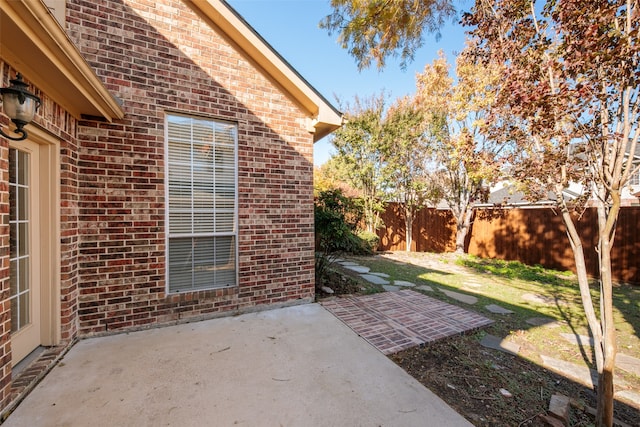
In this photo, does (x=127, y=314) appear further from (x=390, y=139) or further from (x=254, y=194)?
(x=390, y=139)

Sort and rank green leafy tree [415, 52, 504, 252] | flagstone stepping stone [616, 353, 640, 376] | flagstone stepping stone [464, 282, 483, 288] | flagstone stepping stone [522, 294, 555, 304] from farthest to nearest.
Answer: green leafy tree [415, 52, 504, 252] → flagstone stepping stone [464, 282, 483, 288] → flagstone stepping stone [522, 294, 555, 304] → flagstone stepping stone [616, 353, 640, 376]

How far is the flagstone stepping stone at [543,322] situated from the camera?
4240 millimetres

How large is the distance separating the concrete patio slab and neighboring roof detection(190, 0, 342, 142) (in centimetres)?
346

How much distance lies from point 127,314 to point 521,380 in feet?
15.3

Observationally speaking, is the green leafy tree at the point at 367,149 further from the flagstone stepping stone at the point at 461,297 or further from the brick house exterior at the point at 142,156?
the brick house exterior at the point at 142,156

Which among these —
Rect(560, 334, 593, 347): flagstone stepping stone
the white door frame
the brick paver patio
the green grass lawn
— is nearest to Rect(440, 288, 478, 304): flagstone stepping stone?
the green grass lawn

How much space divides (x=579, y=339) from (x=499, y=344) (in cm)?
132

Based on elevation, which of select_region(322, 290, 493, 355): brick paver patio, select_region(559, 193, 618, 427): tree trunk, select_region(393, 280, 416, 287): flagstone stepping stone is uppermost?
select_region(559, 193, 618, 427): tree trunk

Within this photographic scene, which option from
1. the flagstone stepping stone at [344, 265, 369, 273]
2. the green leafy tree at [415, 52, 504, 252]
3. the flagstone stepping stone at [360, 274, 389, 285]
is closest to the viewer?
the flagstone stepping stone at [360, 274, 389, 285]

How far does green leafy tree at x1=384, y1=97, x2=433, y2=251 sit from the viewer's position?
37.2ft

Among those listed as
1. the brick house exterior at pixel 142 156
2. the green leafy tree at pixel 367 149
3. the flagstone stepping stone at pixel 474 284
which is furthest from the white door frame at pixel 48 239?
the green leafy tree at pixel 367 149

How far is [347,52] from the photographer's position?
468cm

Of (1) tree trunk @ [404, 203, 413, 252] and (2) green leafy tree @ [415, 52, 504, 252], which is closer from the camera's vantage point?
(2) green leafy tree @ [415, 52, 504, 252]

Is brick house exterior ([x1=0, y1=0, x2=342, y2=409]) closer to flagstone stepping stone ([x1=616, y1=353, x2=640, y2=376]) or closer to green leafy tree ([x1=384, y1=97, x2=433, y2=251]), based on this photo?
flagstone stepping stone ([x1=616, y1=353, x2=640, y2=376])
